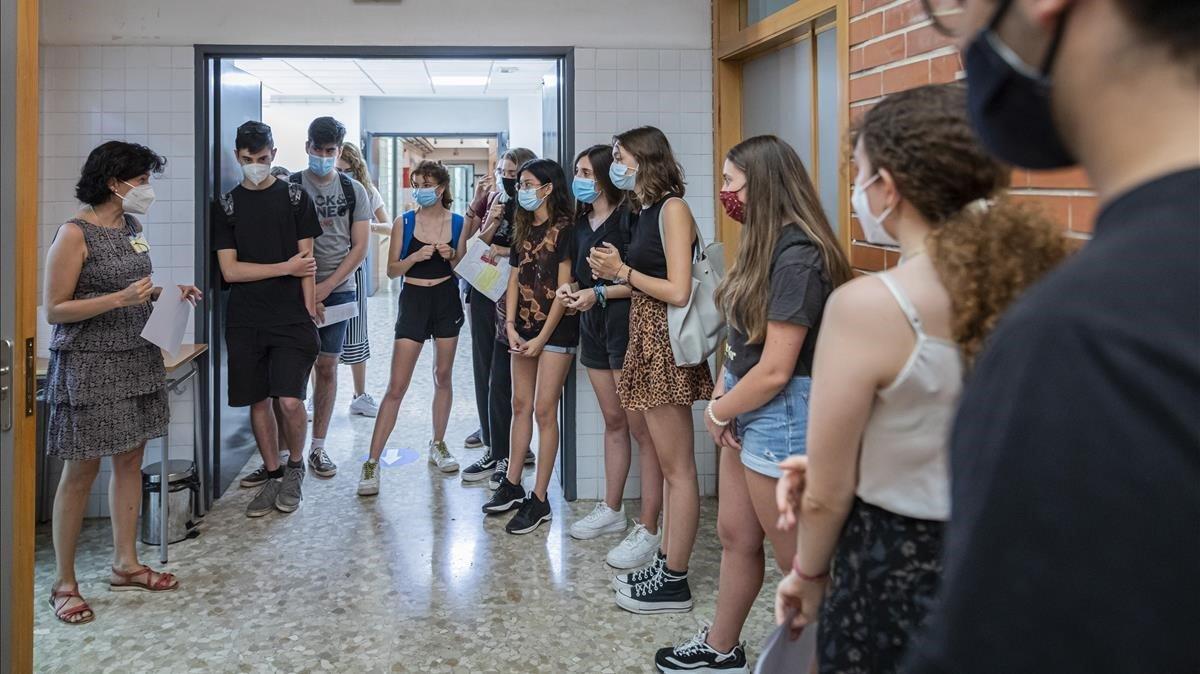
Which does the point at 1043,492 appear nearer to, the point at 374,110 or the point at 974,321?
the point at 974,321

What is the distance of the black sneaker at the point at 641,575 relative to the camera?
2.76 metres

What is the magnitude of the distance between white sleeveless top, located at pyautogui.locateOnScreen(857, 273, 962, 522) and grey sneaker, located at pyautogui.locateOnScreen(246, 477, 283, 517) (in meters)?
3.11

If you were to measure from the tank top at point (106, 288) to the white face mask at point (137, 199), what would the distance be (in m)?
0.09

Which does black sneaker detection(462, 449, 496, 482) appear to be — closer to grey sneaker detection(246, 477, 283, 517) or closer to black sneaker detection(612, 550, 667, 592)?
grey sneaker detection(246, 477, 283, 517)

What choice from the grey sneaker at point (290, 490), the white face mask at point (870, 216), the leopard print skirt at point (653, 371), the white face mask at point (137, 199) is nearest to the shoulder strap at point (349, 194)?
the grey sneaker at point (290, 490)

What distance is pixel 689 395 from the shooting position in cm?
270

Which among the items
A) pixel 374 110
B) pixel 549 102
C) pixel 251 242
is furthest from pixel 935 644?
pixel 374 110

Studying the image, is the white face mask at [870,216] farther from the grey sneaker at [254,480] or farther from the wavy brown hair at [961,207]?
the grey sneaker at [254,480]

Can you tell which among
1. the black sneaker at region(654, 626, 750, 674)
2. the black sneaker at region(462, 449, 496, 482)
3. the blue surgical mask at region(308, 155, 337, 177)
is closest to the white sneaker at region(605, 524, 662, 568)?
the black sneaker at region(654, 626, 750, 674)

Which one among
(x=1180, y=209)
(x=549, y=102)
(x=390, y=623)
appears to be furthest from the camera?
(x=549, y=102)

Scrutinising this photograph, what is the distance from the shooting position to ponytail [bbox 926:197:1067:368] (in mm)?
1020

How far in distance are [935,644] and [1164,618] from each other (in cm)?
13

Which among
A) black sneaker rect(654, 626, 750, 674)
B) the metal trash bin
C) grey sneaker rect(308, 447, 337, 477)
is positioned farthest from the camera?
grey sneaker rect(308, 447, 337, 477)

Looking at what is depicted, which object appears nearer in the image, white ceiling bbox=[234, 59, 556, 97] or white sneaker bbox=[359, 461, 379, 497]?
white sneaker bbox=[359, 461, 379, 497]
